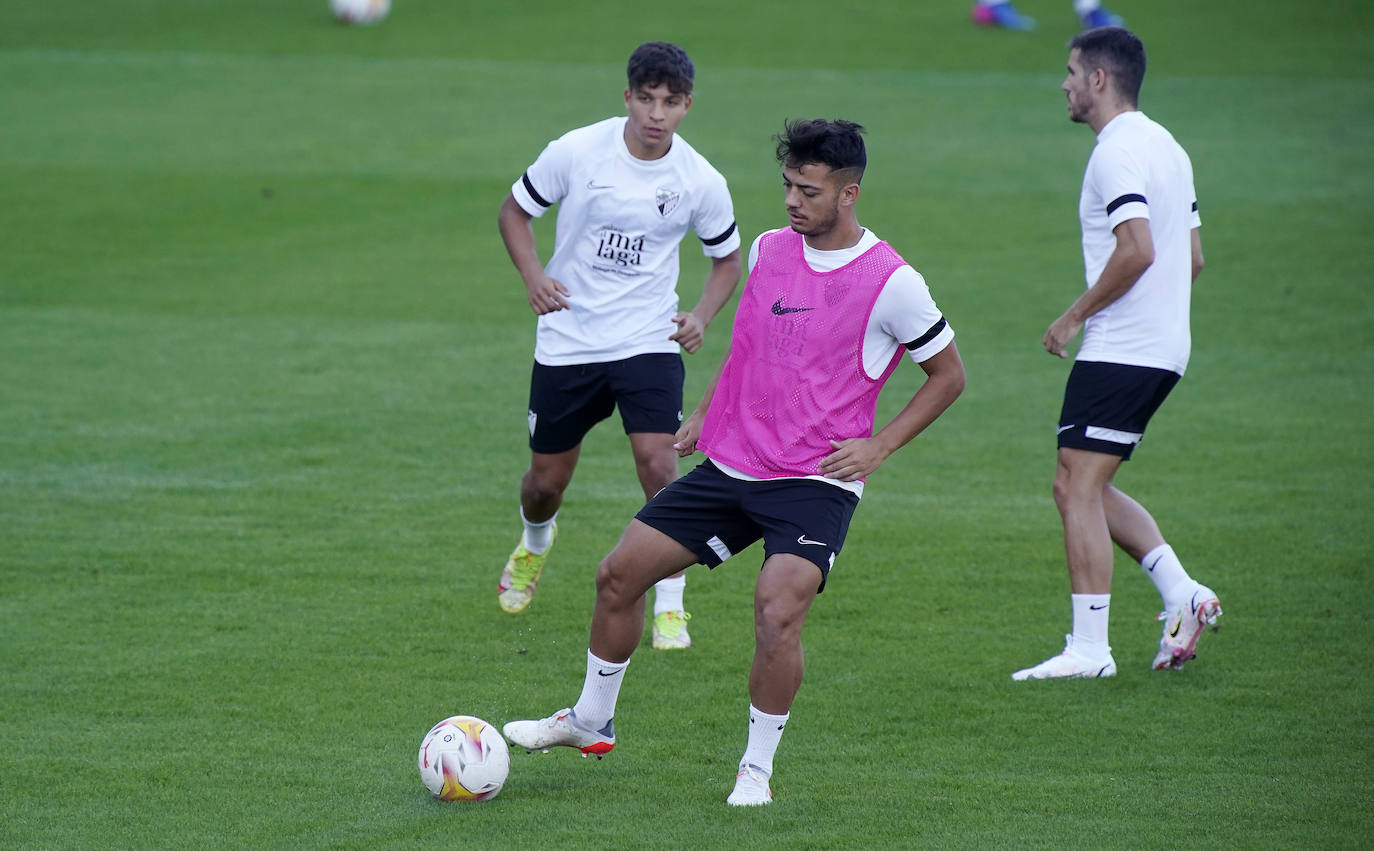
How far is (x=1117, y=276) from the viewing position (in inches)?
243

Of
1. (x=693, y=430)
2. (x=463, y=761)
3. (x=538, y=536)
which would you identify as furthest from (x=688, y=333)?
(x=463, y=761)

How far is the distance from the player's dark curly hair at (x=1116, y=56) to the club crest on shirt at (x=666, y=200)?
5.85 ft

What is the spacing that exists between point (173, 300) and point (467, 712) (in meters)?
8.73

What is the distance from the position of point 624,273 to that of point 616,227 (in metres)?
0.21

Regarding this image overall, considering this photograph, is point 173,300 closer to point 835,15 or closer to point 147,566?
point 147,566

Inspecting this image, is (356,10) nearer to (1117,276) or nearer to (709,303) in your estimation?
(709,303)

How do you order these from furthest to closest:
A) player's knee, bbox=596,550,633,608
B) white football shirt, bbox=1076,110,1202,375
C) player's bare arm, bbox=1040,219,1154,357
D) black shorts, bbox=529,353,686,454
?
black shorts, bbox=529,353,686,454
white football shirt, bbox=1076,110,1202,375
player's bare arm, bbox=1040,219,1154,357
player's knee, bbox=596,550,633,608

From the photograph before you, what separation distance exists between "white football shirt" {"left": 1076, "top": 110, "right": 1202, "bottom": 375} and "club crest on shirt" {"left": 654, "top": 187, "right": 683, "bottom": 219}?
68.4 inches

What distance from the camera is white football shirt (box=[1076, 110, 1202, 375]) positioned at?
633 cm

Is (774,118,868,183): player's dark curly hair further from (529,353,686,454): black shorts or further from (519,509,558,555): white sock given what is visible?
(519,509,558,555): white sock

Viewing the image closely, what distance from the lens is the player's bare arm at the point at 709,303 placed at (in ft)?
20.3

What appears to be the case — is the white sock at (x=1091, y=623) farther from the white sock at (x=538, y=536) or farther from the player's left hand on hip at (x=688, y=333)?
the white sock at (x=538, y=536)

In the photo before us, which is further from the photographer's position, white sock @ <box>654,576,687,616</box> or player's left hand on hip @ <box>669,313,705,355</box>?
white sock @ <box>654,576,687,616</box>

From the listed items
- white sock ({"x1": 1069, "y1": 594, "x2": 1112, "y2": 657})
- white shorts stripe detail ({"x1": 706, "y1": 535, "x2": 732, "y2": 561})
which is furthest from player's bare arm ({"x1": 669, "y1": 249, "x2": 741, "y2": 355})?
white sock ({"x1": 1069, "y1": 594, "x2": 1112, "y2": 657})
